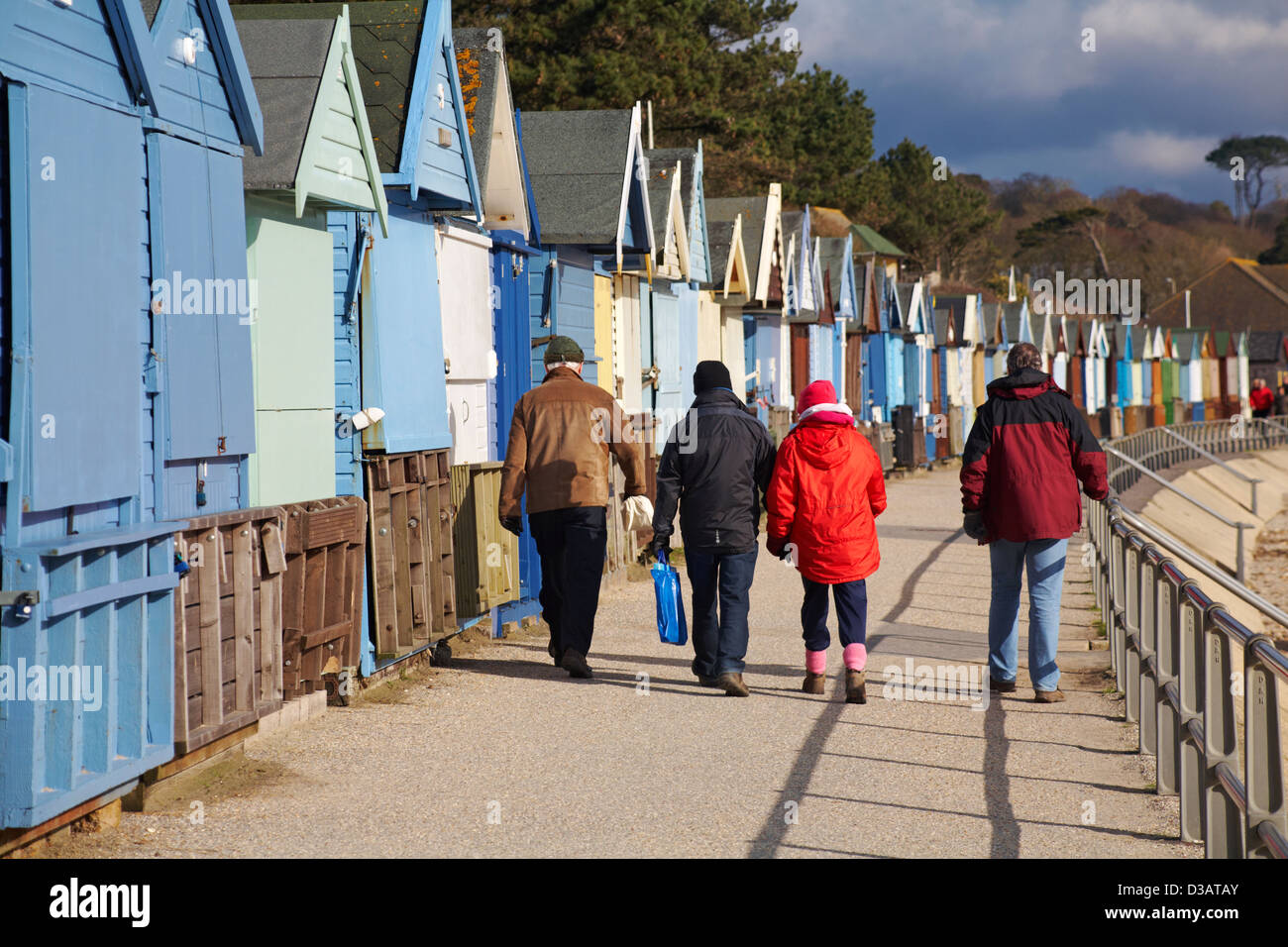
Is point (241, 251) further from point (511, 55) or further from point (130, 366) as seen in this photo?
point (511, 55)

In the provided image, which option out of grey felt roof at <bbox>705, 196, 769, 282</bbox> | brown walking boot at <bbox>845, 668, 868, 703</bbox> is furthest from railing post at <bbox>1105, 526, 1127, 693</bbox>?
grey felt roof at <bbox>705, 196, 769, 282</bbox>

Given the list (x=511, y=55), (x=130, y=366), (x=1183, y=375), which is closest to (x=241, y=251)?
(x=130, y=366)

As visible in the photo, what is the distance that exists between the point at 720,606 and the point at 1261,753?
462 cm

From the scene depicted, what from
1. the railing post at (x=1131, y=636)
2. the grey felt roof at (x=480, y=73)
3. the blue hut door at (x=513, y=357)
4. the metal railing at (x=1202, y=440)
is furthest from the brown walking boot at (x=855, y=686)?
the metal railing at (x=1202, y=440)

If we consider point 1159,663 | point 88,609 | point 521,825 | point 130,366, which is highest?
point 130,366

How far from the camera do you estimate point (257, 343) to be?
8102 mm

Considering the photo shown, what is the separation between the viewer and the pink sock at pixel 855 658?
9.02 metres

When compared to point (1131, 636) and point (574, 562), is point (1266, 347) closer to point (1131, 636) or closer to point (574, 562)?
point (1131, 636)

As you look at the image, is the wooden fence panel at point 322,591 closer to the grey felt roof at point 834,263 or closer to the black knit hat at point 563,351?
the black knit hat at point 563,351

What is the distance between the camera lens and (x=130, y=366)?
246 inches

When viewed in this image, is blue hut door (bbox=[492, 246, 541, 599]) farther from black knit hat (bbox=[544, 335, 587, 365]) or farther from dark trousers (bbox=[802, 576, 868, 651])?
dark trousers (bbox=[802, 576, 868, 651])

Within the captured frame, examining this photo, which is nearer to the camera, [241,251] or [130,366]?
[130,366]

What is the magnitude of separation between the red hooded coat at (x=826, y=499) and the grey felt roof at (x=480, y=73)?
372cm
